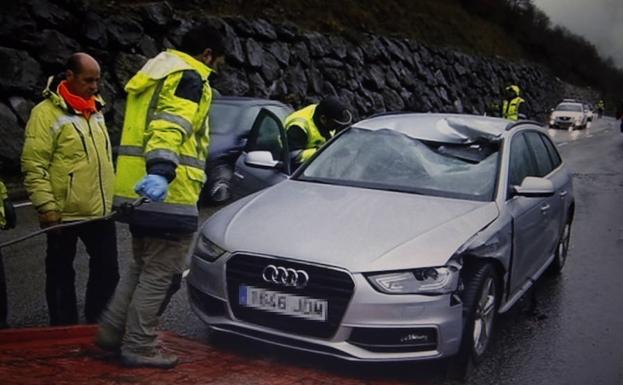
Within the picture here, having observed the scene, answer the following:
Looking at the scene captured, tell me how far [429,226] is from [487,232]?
406 millimetres

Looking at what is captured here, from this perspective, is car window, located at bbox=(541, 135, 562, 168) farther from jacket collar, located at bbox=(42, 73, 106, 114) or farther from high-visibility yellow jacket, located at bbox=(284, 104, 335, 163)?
jacket collar, located at bbox=(42, 73, 106, 114)

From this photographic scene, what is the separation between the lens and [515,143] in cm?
577

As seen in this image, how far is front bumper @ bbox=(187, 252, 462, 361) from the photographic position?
389 cm

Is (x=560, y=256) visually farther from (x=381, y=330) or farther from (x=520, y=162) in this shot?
(x=381, y=330)

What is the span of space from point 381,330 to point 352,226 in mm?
677

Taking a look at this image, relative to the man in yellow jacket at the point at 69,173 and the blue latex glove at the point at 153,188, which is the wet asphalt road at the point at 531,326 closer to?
the man in yellow jacket at the point at 69,173

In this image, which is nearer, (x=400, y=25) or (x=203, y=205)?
(x=203, y=205)

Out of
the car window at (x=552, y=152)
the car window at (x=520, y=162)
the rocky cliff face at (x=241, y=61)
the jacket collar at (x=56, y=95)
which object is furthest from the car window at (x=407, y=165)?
the rocky cliff face at (x=241, y=61)

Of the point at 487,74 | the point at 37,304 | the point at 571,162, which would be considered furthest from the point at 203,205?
the point at 487,74

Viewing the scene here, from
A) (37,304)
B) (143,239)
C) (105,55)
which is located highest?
(105,55)

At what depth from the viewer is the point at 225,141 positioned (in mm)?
10430

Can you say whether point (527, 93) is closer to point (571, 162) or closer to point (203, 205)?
point (571, 162)

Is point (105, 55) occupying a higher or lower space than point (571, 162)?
higher

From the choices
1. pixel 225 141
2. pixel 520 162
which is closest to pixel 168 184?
pixel 520 162
